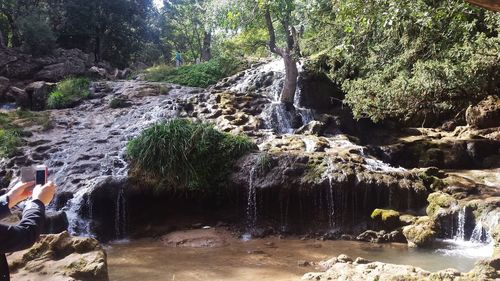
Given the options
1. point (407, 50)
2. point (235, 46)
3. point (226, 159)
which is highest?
point (235, 46)

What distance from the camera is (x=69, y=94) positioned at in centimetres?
1705

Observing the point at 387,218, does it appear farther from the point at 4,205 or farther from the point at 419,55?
the point at 4,205

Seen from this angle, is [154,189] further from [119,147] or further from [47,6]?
[47,6]

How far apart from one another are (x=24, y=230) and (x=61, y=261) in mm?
2794

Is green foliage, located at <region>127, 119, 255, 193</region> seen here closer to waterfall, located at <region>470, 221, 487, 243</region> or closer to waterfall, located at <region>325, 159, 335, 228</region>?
waterfall, located at <region>325, 159, 335, 228</region>

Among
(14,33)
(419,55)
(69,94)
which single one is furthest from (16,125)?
(419,55)

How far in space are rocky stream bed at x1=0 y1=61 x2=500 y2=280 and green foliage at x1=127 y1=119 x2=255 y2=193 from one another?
0.37m

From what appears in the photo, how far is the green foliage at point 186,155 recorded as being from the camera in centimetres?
1000

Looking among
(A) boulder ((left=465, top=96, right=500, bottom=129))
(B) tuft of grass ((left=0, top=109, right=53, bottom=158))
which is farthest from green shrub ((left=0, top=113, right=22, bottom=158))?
(A) boulder ((left=465, top=96, right=500, bottom=129))

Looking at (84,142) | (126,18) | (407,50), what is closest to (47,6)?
(126,18)

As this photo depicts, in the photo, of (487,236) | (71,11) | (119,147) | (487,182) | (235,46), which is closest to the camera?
(487,236)

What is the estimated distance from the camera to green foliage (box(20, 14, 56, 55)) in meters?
20.6

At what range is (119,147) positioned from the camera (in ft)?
38.9

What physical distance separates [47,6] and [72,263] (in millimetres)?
22563
